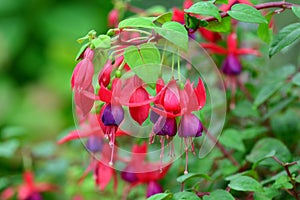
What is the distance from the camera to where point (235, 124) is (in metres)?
1.26

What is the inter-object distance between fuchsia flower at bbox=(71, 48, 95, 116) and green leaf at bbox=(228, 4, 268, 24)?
190mm

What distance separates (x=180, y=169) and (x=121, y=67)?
1.53 feet

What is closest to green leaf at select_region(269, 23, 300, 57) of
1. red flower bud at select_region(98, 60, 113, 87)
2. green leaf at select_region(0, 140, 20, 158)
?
red flower bud at select_region(98, 60, 113, 87)

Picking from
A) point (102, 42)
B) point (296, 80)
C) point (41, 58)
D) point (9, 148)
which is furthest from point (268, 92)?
point (41, 58)

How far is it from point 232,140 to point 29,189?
21.2 inches

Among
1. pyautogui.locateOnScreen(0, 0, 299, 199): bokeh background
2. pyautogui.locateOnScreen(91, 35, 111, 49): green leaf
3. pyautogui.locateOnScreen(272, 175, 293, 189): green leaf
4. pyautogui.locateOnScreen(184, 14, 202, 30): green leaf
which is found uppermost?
pyautogui.locateOnScreen(184, 14, 202, 30): green leaf

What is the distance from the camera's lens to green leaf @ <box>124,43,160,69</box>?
0.68 m

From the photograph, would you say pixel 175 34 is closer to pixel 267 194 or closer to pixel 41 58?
pixel 267 194

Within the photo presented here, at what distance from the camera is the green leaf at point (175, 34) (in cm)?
66

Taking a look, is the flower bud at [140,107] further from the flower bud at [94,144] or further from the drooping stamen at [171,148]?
the flower bud at [94,144]

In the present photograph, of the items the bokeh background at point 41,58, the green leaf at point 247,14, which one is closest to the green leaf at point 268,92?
the green leaf at point 247,14

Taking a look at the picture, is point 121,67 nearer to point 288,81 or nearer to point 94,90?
point 94,90

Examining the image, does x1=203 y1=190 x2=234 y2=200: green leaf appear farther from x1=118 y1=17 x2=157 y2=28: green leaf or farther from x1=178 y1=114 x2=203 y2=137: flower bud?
x1=118 y1=17 x2=157 y2=28: green leaf

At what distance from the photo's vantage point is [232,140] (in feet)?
3.37
